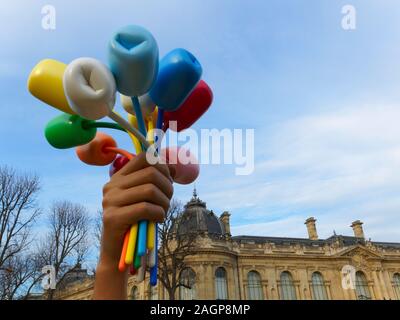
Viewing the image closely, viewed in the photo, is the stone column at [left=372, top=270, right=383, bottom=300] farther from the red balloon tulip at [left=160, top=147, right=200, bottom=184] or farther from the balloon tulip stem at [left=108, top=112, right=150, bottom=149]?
the balloon tulip stem at [left=108, top=112, right=150, bottom=149]

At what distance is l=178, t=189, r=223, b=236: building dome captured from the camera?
32906 millimetres

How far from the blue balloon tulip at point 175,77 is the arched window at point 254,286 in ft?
104

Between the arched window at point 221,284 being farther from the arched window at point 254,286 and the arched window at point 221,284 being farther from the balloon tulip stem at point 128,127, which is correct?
the balloon tulip stem at point 128,127

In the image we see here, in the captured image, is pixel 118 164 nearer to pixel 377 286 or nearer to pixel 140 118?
pixel 140 118

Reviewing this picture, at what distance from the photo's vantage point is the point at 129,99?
4.04m

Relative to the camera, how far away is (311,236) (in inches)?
1768

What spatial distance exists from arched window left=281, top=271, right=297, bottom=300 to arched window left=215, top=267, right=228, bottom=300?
21.4 ft

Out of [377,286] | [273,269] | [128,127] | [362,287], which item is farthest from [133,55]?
[377,286]

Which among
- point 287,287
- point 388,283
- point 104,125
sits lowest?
point 104,125

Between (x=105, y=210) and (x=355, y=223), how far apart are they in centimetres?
4981

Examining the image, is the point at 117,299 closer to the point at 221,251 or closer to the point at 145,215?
the point at 145,215

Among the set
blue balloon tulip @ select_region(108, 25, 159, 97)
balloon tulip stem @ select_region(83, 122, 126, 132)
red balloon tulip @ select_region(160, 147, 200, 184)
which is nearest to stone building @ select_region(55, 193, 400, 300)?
red balloon tulip @ select_region(160, 147, 200, 184)

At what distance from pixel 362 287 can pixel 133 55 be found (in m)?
41.9
